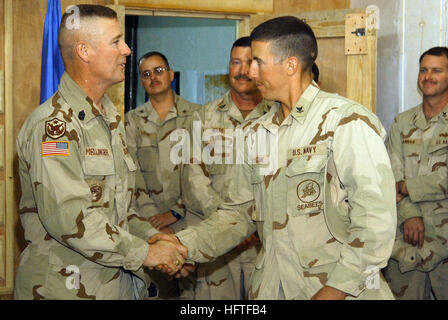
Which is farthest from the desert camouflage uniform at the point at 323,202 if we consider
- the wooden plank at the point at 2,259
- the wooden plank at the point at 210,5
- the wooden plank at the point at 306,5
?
the wooden plank at the point at 306,5

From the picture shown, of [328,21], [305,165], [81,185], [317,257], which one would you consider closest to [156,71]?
[328,21]

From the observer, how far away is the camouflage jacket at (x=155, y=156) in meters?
4.05

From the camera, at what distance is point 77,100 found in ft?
7.23

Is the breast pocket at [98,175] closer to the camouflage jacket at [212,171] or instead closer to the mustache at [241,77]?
the camouflage jacket at [212,171]

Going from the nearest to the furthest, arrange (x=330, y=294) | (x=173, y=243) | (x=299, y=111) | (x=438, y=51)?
(x=330, y=294) → (x=299, y=111) → (x=173, y=243) → (x=438, y=51)

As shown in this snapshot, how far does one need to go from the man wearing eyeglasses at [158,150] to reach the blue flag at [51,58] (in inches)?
32.0

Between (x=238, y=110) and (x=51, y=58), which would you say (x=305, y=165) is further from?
(x=51, y=58)

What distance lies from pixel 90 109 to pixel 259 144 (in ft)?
2.25

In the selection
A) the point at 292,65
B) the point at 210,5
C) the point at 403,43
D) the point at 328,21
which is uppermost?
the point at 210,5

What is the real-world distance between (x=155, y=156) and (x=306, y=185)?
2.33 m

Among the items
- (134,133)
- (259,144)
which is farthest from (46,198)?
(134,133)

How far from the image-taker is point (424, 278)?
3.64 metres

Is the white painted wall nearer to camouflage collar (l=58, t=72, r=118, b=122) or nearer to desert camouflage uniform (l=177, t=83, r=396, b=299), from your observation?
desert camouflage uniform (l=177, t=83, r=396, b=299)

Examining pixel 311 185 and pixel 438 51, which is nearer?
pixel 311 185
